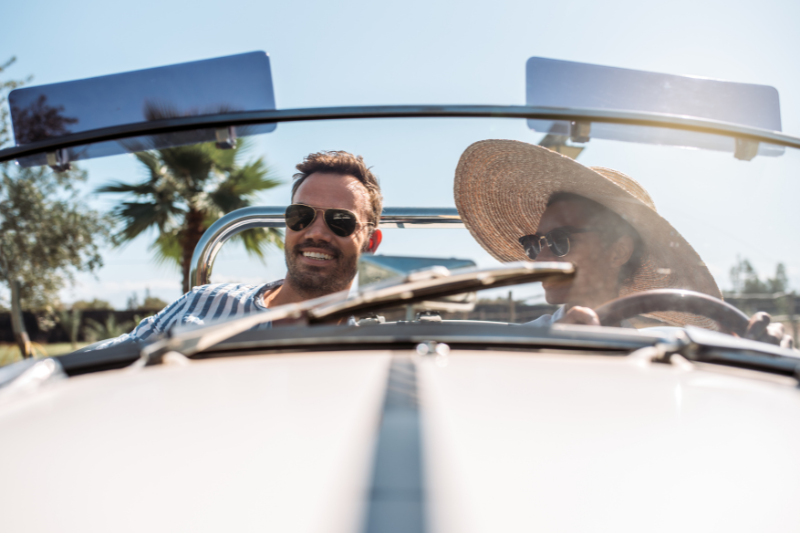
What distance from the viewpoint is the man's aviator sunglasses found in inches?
55.1

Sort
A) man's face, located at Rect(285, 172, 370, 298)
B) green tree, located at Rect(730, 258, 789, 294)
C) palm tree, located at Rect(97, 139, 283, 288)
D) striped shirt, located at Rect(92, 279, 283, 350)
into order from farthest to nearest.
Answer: palm tree, located at Rect(97, 139, 283, 288), striped shirt, located at Rect(92, 279, 283, 350), man's face, located at Rect(285, 172, 370, 298), green tree, located at Rect(730, 258, 789, 294)

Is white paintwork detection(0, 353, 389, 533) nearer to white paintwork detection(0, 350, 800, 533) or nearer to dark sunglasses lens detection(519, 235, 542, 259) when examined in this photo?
white paintwork detection(0, 350, 800, 533)

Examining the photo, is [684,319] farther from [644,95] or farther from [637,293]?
[644,95]

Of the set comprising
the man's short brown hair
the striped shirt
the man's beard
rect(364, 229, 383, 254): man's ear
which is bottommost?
the striped shirt

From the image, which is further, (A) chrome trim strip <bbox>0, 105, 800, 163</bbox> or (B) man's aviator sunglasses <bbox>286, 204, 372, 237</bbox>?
(B) man's aviator sunglasses <bbox>286, 204, 372, 237</bbox>

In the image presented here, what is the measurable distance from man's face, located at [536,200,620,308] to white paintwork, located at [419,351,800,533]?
0.26 m

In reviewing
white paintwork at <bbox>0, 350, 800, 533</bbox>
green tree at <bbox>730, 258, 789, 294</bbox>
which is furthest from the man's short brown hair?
green tree at <bbox>730, 258, 789, 294</bbox>

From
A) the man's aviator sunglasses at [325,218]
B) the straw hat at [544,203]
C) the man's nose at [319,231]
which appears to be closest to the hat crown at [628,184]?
the straw hat at [544,203]

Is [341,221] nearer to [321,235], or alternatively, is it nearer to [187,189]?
[321,235]

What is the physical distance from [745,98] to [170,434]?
5.20 feet

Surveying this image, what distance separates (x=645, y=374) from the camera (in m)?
0.76

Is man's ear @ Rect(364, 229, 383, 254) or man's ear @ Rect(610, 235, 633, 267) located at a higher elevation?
man's ear @ Rect(364, 229, 383, 254)

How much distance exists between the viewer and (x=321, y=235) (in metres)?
1.40

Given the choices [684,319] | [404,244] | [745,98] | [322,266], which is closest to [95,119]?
[322,266]
